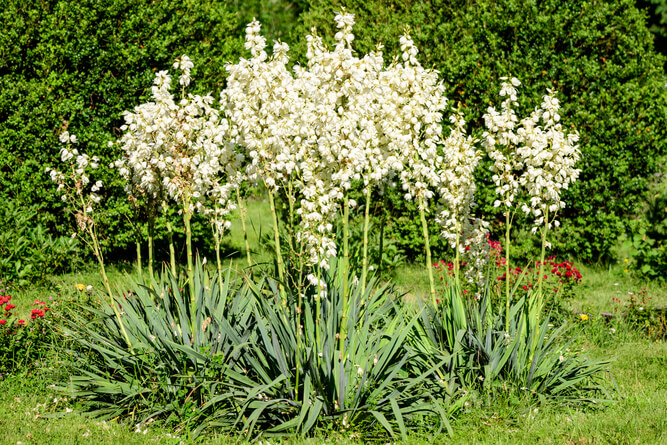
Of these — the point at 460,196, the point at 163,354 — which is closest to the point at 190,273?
the point at 163,354

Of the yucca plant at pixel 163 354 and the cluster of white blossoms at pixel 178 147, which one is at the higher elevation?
the cluster of white blossoms at pixel 178 147

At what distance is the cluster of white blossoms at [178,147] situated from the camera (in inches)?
182

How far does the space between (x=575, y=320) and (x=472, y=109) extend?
11.6ft

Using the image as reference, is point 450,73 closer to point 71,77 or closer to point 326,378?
point 71,77

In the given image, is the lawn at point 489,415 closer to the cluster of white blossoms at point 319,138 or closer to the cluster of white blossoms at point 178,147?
the cluster of white blossoms at point 178,147

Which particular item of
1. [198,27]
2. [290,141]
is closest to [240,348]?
[290,141]

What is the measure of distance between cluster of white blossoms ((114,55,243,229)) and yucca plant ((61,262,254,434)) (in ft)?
2.68

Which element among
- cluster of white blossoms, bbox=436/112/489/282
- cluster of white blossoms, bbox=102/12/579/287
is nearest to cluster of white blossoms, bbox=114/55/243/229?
cluster of white blossoms, bbox=102/12/579/287

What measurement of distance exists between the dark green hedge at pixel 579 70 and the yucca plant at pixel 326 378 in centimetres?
465

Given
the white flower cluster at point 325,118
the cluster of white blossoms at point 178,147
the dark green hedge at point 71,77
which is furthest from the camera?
the dark green hedge at point 71,77

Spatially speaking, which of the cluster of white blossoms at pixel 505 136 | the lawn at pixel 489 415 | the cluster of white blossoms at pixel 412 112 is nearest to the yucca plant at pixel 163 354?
the lawn at pixel 489 415

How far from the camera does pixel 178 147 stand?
470 cm

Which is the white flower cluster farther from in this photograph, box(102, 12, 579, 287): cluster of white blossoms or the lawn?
the lawn

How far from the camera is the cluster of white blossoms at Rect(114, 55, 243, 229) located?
15.2 ft
